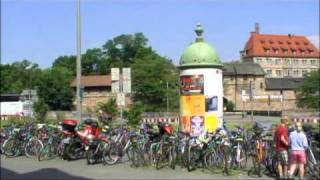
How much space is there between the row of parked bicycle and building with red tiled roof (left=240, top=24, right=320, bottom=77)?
141 m

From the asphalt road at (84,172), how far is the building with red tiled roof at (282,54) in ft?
470

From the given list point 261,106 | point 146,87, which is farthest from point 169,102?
point 261,106

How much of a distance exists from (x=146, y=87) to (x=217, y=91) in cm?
7466

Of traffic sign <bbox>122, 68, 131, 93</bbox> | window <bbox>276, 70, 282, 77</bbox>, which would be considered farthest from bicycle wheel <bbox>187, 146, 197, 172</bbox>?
window <bbox>276, 70, 282, 77</bbox>

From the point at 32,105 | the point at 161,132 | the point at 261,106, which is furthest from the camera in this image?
the point at 261,106

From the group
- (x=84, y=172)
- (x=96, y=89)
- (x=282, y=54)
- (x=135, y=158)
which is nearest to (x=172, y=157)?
(x=135, y=158)

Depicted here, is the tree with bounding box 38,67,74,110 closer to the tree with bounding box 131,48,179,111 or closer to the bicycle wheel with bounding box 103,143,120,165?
the tree with bounding box 131,48,179,111

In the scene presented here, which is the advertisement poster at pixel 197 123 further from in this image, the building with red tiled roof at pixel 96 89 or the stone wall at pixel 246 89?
the building with red tiled roof at pixel 96 89

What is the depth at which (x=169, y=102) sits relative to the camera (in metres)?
87.0

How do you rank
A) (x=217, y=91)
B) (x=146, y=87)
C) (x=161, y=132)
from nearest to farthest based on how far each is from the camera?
(x=161, y=132) < (x=217, y=91) < (x=146, y=87)

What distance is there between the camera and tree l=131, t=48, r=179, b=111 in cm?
8969

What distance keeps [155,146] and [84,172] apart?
1950 mm

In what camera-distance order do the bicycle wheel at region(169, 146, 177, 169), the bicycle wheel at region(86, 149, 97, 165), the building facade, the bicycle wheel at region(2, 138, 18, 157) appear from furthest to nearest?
1. the building facade
2. the bicycle wheel at region(2, 138, 18, 157)
3. the bicycle wheel at region(86, 149, 97, 165)
4. the bicycle wheel at region(169, 146, 177, 169)

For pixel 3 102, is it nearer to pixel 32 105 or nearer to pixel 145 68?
pixel 145 68
